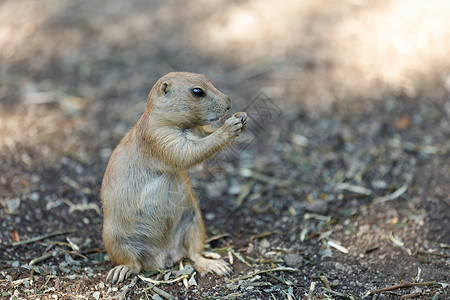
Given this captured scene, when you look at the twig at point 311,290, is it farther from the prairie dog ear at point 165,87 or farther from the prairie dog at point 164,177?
the prairie dog ear at point 165,87

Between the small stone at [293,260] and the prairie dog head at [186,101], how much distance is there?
1.16 meters

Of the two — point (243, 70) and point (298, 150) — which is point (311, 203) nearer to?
point (298, 150)

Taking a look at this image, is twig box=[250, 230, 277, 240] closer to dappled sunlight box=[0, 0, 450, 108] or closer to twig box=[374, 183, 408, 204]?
twig box=[374, 183, 408, 204]

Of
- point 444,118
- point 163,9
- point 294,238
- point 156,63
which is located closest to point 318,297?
point 294,238

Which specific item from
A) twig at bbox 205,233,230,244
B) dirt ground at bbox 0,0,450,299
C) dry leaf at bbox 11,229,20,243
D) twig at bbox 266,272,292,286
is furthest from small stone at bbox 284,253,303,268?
dry leaf at bbox 11,229,20,243

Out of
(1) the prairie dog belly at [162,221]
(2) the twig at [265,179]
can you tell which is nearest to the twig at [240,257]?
(1) the prairie dog belly at [162,221]

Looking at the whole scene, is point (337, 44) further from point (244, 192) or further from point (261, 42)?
point (244, 192)

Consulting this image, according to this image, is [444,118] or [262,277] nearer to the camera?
[262,277]

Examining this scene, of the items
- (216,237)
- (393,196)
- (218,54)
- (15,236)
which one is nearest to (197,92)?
(216,237)

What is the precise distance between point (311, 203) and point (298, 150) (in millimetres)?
954

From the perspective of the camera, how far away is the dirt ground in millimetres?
3539

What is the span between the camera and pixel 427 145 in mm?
5094

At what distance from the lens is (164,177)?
11.1 feet

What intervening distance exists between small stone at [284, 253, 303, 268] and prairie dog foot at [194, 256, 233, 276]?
16.5 inches
